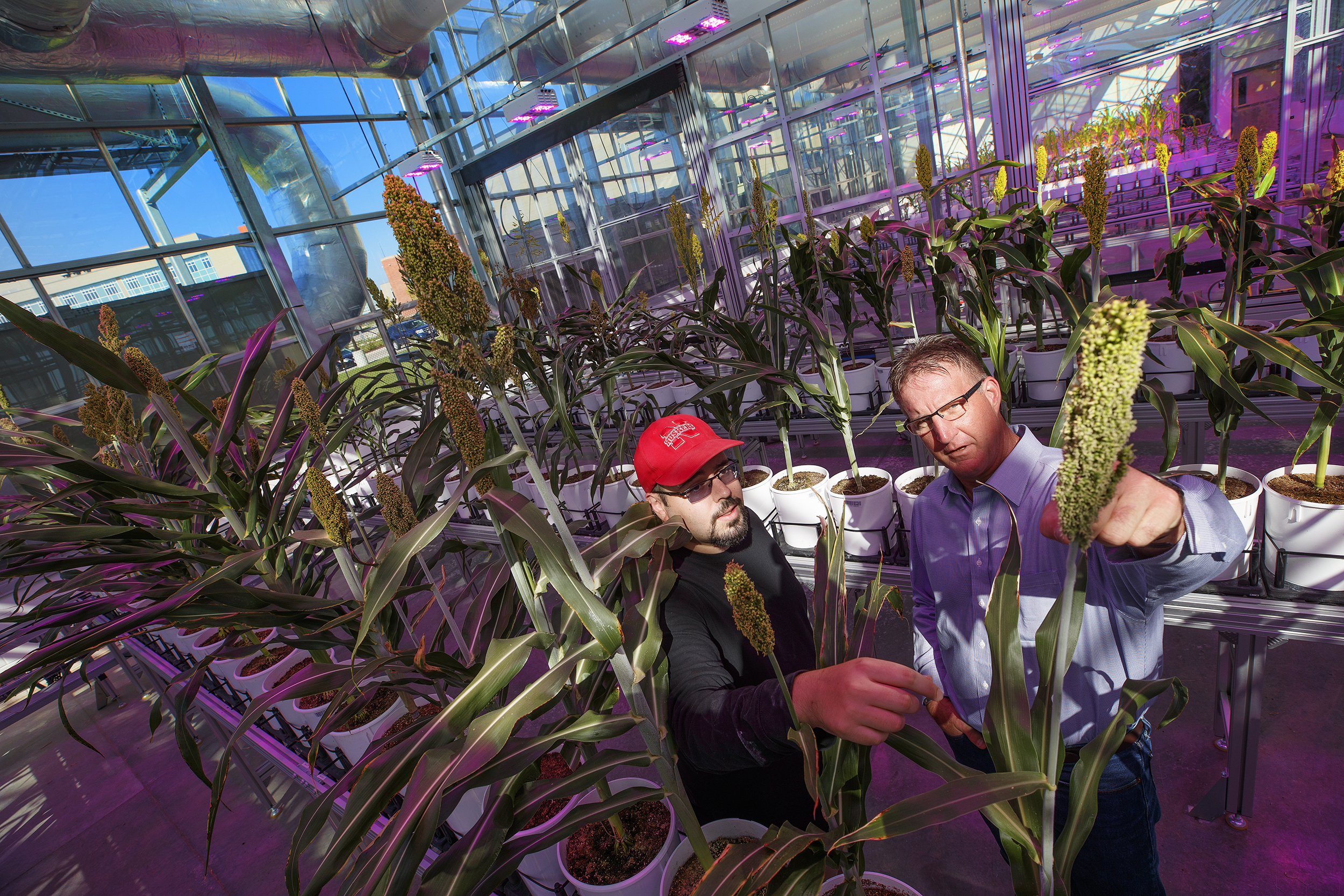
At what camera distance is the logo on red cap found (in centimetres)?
106

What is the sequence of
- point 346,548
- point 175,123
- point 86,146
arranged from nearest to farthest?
point 346,548 < point 86,146 < point 175,123

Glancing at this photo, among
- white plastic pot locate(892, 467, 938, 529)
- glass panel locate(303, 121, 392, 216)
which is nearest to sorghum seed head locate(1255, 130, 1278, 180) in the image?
white plastic pot locate(892, 467, 938, 529)

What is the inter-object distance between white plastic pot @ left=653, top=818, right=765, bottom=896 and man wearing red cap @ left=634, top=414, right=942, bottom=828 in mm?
85

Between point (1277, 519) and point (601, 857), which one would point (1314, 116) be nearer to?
point (1277, 519)

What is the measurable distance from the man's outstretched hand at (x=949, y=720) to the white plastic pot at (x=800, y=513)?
1.91 ft

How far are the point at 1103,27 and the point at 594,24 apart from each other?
3.90 meters

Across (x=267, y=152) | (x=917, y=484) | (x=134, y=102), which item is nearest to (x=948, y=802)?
(x=917, y=484)

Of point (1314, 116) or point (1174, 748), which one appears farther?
point (1314, 116)

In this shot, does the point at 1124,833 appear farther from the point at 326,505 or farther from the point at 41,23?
the point at 41,23

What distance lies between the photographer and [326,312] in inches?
279

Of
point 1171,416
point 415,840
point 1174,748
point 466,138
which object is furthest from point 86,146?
point 1174,748

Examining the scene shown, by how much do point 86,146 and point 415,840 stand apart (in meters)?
7.99

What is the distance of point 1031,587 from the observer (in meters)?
0.95

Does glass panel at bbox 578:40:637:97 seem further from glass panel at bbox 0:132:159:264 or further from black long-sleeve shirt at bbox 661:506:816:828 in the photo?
black long-sleeve shirt at bbox 661:506:816:828
